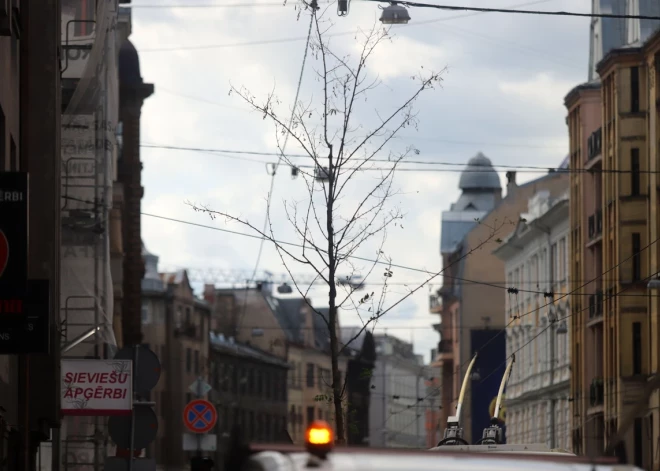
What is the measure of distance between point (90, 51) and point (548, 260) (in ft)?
165

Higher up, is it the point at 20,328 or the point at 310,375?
the point at 310,375

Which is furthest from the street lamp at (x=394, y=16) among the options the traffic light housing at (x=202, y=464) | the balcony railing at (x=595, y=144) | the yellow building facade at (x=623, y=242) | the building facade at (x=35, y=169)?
the balcony railing at (x=595, y=144)

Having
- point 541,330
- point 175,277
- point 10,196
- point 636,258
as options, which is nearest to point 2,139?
point 10,196

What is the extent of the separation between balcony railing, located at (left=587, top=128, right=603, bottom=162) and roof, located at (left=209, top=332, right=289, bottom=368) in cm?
6224

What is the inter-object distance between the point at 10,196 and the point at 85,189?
70.7 ft

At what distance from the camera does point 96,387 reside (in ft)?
70.5

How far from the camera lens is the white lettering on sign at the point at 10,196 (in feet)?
37.6

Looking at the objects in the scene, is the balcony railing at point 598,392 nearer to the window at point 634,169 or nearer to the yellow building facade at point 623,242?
the yellow building facade at point 623,242

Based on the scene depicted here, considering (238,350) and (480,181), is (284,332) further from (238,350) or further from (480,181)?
(480,181)

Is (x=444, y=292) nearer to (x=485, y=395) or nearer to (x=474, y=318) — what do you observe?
(x=474, y=318)

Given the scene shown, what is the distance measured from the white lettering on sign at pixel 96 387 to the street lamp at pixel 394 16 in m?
5.56

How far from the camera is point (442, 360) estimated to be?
115688mm

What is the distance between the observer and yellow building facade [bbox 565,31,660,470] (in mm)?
57188

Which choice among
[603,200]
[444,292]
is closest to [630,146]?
[603,200]
